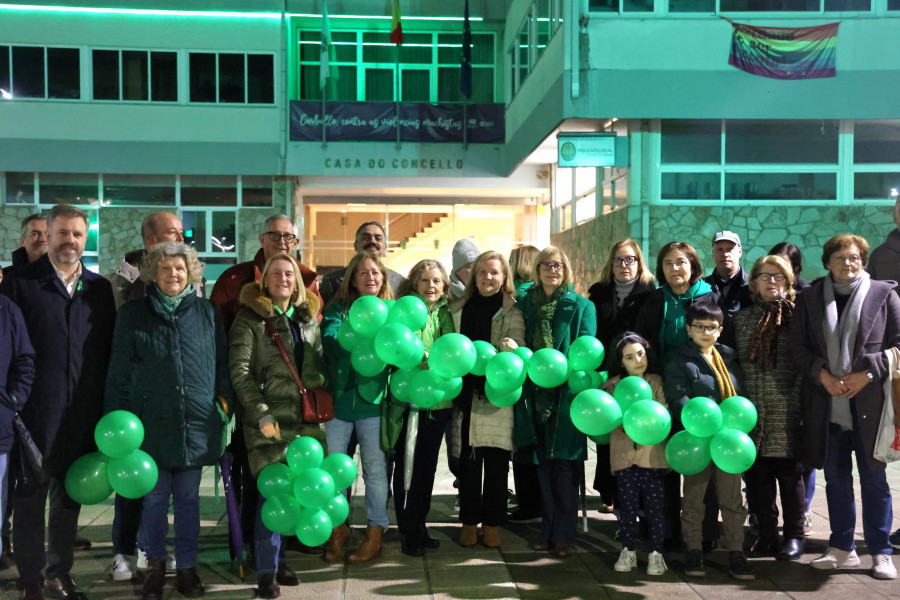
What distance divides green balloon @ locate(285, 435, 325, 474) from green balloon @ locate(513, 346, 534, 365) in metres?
1.34

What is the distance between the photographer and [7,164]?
71.6ft

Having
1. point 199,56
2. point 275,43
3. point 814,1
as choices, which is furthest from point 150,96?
point 814,1

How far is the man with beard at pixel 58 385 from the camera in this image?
457 cm

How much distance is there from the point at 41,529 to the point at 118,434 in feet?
2.48

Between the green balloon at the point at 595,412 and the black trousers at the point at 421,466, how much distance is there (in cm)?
97

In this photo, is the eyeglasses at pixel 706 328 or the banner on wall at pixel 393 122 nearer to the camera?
the eyeglasses at pixel 706 328

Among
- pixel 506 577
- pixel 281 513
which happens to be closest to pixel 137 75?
pixel 281 513

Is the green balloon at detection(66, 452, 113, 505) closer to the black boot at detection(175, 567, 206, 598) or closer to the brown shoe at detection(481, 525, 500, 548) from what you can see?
the black boot at detection(175, 567, 206, 598)

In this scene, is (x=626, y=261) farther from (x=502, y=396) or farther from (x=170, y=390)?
(x=170, y=390)

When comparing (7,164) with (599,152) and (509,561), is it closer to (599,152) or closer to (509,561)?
(599,152)

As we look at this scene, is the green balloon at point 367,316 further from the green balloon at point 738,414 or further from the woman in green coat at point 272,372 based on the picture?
the green balloon at point 738,414

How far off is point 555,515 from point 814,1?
1140 cm

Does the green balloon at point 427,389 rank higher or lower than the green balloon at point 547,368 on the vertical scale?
lower

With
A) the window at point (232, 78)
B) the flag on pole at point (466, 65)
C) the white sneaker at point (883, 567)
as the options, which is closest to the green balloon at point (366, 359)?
the white sneaker at point (883, 567)
